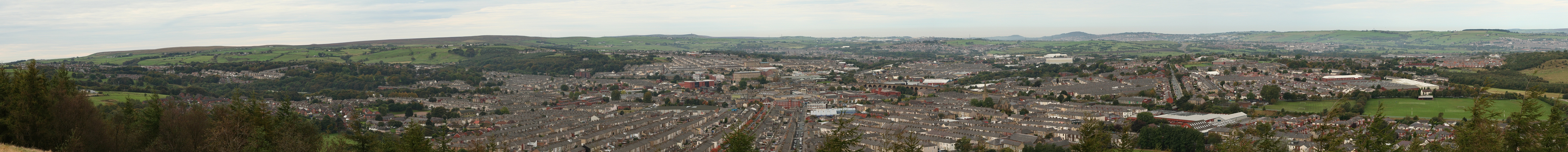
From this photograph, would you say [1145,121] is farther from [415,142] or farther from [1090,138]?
[415,142]

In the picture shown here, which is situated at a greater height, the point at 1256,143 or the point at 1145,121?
the point at 1256,143

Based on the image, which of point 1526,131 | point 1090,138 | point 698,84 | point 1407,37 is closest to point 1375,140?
point 1526,131

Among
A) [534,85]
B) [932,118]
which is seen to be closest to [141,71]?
[534,85]

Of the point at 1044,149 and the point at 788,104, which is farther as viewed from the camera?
the point at 788,104

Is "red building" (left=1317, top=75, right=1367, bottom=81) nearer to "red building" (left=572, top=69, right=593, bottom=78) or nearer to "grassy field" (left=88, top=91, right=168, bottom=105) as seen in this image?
"red building" (left=572, top=69, right=593, bottom=78)

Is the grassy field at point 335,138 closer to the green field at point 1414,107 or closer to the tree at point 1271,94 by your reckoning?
the green field at point 1414,107

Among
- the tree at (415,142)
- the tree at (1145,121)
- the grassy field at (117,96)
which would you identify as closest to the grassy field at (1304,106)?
the tree at (1145,121)

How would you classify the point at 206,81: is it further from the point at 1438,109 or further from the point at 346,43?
the point at 346,43

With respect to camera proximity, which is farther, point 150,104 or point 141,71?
point 141,71
